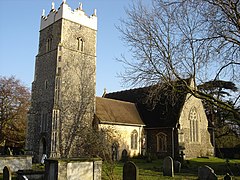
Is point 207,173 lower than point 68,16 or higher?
lower

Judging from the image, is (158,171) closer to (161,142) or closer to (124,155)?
(124,155)

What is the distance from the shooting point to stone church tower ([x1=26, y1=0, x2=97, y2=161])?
24041mm

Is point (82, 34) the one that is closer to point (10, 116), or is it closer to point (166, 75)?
point (10, 116)

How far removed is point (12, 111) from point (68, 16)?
14344 millimetres

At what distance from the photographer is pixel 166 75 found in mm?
10898

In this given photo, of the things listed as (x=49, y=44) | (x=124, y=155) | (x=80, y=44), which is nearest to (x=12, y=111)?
(x=49, y=44)

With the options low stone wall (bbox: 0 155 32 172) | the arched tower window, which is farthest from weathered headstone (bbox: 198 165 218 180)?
the arched tower window

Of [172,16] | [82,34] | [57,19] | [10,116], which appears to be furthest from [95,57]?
[172,16]

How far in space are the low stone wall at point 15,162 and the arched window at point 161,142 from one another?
14.0 metres

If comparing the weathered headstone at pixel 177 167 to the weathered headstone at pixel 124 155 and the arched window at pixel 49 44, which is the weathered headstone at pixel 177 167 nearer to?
the weathered headstone at pixel 124 155

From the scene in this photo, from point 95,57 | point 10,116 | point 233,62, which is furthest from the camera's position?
point 10,116

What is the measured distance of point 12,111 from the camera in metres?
32.7

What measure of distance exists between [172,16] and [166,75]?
2.41 meters

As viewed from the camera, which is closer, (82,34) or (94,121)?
(94,121)
